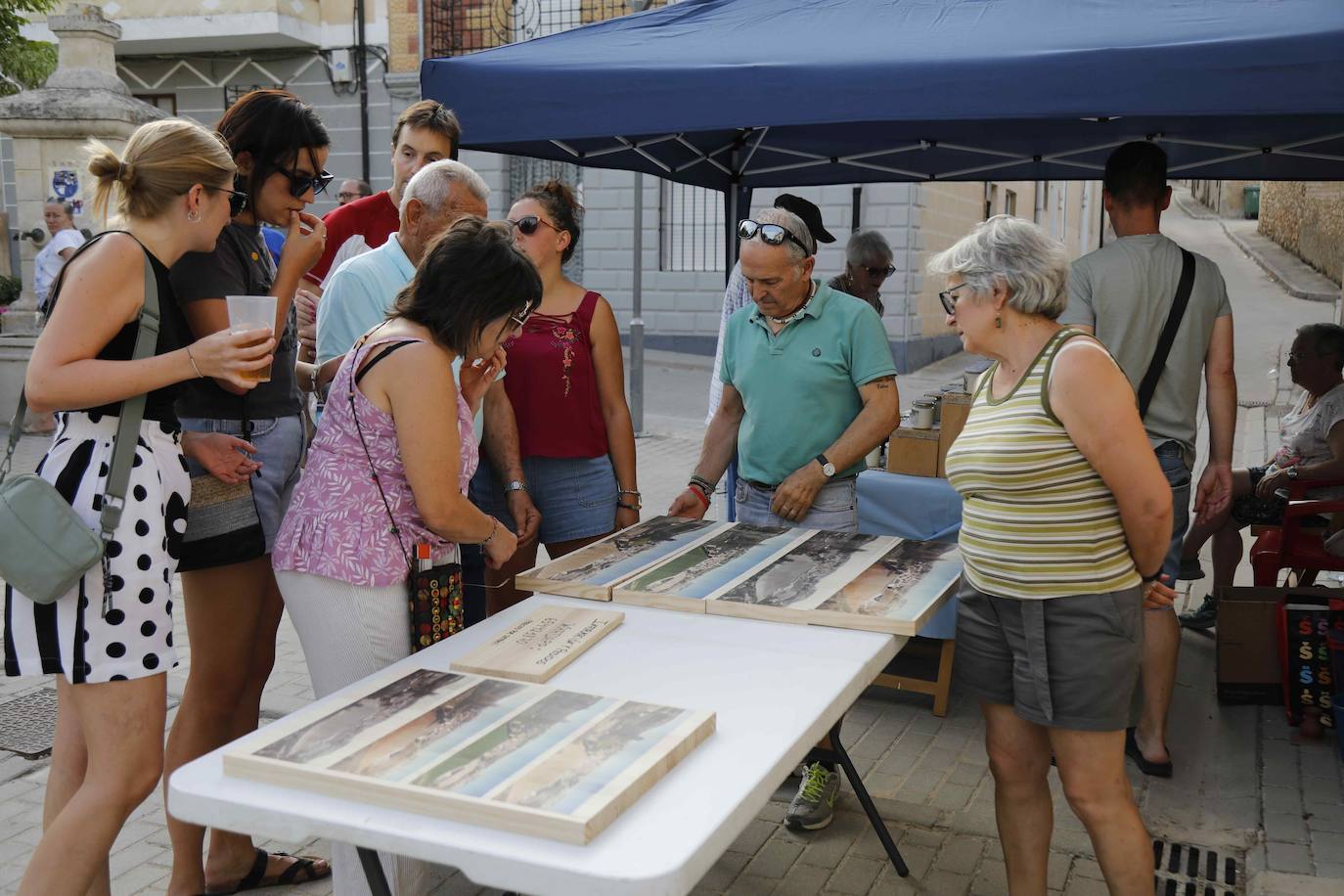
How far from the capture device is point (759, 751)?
165 centimetres

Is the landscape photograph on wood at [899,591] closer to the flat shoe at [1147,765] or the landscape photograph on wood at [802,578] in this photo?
the landscape photograph on wood at [802,578]

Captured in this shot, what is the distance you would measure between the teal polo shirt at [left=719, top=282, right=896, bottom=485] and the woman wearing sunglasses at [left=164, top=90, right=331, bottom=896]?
1287 millimetres

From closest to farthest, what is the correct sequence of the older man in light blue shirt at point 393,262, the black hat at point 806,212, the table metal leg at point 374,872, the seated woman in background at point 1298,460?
1. the table metal leg at point 374,872
2. the older man in light blue shirt at point 393,262
3. the seated woman in background at point 1298,460
4. the black hat at point 806,212

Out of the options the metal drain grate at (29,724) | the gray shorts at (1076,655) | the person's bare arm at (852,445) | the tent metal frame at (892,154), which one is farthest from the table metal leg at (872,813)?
the metal drain grate at (29,724)

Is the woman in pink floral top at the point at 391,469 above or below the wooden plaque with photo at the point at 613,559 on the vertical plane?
above

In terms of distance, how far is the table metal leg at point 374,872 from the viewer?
1.66 meters

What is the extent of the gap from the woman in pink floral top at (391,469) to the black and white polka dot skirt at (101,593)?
0.24m

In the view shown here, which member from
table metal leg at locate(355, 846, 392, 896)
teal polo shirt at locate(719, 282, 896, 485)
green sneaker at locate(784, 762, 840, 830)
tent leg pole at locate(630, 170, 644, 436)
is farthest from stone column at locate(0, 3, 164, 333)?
table metal leg at locate(355, 846, 392, 896)

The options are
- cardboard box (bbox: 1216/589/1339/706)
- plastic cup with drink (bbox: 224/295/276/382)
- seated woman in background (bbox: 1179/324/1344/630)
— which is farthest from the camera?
seated woman in background (bbox: 1179/324/1344/630)

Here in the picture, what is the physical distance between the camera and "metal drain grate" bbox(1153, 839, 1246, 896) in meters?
2.98

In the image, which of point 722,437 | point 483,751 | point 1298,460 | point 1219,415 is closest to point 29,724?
point 722,437

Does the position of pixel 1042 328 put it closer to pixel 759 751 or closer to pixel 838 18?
pixel 759 751

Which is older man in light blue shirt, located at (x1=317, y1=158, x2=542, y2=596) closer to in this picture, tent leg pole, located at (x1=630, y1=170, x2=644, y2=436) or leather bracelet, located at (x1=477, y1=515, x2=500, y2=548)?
leather bracelet, located at (x1=477, y1=515, x2=500, y2=548)

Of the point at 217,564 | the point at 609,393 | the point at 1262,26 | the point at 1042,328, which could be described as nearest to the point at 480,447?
the point at 609,393
